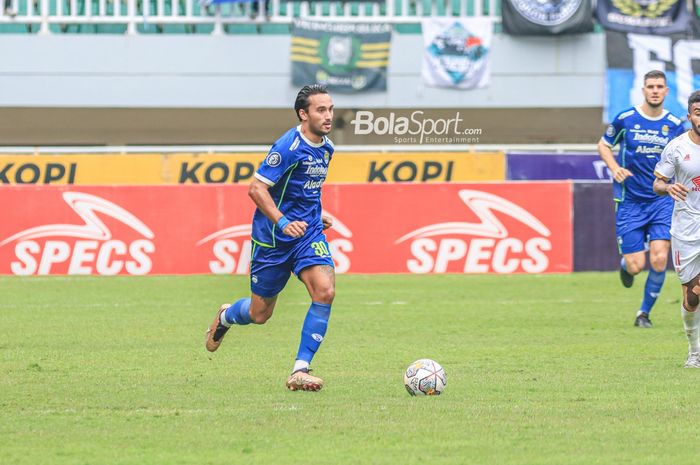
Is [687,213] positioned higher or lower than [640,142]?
higher

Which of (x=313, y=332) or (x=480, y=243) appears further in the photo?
(x=480, y=243)

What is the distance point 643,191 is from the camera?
45.5 feet

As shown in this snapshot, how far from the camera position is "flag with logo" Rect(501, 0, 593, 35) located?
2783 cm

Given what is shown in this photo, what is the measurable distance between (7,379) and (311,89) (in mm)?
3038

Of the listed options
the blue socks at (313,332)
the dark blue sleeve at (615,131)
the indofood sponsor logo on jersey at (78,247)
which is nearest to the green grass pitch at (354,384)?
the blue socks at (313,332)

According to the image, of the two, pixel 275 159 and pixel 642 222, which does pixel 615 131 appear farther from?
pixel 275 159

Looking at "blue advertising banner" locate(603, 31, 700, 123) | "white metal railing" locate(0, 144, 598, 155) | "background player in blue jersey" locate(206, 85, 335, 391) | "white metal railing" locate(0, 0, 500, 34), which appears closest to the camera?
"background player in blue jersey" locate(206, 85, 335, 391)

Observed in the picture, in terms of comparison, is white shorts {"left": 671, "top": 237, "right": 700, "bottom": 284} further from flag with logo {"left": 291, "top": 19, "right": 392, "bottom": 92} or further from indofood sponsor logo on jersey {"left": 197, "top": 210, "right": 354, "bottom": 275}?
flag with logo {"left": 291, "top": 19, "right": 392, "bottom": 92}

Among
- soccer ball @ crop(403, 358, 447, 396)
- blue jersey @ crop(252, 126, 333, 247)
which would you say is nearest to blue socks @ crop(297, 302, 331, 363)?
blue jersey @ crop(252, 126, 333, 247)

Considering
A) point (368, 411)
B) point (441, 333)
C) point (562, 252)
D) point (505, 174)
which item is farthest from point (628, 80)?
point (368, 411)

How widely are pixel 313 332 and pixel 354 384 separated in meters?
0.54

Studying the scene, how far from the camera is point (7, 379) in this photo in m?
9.76

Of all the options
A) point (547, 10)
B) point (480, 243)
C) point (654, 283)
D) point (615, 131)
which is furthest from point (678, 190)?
point (547, 10)

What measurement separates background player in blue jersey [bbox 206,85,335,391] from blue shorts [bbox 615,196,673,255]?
5.33 metres
